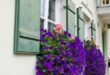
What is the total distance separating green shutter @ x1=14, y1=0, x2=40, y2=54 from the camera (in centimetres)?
266

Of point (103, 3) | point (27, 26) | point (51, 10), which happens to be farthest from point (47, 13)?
point (103, 3)

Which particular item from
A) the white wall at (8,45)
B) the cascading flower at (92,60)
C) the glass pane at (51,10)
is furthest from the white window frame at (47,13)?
the cascading flower at (92,60)

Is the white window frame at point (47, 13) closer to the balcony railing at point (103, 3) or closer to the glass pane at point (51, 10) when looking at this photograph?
the glass pane at point (51, 10)

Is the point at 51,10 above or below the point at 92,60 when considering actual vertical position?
above

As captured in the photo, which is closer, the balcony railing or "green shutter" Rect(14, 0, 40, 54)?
"green shutter" Rect(14, 0, 40, 54)

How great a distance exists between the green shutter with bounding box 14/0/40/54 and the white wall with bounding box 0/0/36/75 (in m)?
0.07

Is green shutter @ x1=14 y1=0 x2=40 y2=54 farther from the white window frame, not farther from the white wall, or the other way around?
the white window frame

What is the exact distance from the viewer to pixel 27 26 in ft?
9.41

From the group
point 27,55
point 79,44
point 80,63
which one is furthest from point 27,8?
point 80,63

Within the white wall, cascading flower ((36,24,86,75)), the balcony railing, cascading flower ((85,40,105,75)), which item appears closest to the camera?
the white wall

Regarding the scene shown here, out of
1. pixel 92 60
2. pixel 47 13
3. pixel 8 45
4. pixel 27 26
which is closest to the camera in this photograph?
pixel 8 45

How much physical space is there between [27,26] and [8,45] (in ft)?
1.47

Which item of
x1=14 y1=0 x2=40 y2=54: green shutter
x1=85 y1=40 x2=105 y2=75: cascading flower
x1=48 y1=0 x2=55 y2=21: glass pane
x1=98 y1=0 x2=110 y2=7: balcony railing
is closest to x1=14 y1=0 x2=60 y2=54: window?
x1=14 y1=0 x2=40 y2=54: green shutter

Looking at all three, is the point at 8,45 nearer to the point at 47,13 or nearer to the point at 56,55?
the point at 56,55
